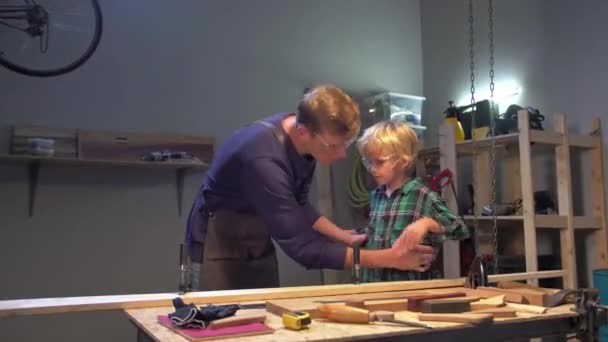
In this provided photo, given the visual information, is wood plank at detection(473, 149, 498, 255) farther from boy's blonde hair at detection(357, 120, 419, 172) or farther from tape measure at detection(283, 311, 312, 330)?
tape measure at detection(283, 311, 312, 330)

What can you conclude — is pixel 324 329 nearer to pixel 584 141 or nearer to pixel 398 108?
pixel 584 141

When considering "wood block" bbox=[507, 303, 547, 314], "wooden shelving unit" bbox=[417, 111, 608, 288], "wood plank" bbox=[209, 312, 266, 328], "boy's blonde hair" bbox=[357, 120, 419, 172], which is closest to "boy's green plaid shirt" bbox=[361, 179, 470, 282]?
"boy's blonde hair" bbox=[357, 120, 419, 172]

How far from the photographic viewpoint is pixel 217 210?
190cm

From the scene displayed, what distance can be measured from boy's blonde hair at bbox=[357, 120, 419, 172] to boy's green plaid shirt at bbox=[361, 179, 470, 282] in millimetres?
121

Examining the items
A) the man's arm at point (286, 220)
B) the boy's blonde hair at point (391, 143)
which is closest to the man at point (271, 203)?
the man's arm at point (286, 220)

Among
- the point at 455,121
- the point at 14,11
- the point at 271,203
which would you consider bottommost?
the point at 271,203

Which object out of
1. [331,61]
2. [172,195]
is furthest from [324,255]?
[331,61]

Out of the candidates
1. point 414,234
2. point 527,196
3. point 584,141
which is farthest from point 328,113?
point 584,141

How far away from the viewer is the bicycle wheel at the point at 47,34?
3109mm

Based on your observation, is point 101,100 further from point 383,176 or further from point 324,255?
point 324,255

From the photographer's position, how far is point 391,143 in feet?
6.89

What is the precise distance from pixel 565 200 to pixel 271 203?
191cm

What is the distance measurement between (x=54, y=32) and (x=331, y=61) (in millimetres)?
1879

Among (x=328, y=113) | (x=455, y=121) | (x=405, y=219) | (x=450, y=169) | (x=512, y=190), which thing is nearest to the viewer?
(x=328, y=113)
